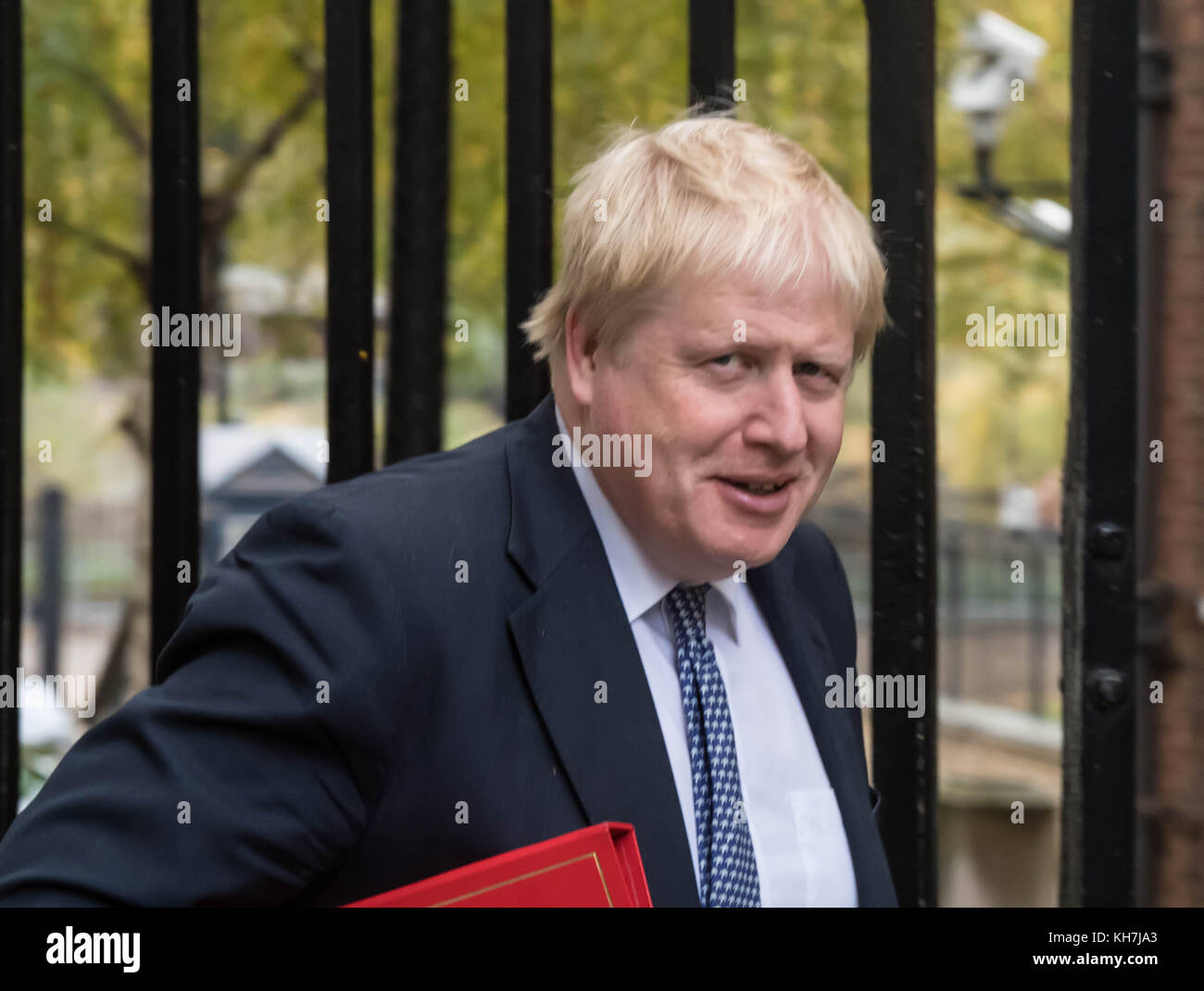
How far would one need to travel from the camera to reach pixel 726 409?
171 cm

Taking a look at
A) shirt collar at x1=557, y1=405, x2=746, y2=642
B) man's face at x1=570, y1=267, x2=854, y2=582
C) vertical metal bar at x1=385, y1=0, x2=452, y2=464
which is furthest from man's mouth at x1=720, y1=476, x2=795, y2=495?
vertical metal bar at x1=385, y1=0, x2=452, y2=464

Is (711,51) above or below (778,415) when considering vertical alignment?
above

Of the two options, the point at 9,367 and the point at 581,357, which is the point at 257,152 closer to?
the point at 9,367

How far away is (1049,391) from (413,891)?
12.0 meters

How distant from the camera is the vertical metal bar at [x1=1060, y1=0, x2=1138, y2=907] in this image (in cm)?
198

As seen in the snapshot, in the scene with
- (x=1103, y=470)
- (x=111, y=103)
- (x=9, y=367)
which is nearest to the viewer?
(x=1103, y=470)

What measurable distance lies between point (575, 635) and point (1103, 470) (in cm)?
81

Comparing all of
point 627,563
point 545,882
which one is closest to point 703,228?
point 627,563

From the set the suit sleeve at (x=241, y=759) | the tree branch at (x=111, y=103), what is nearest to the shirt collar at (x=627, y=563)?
the suit sleeve at (x=241, y=759)

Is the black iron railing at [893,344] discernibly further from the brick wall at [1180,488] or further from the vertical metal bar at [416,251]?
the brick wall at [1180,488]

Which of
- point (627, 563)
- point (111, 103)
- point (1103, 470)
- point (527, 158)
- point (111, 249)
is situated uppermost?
point (111, 103)

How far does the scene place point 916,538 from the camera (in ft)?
6.77

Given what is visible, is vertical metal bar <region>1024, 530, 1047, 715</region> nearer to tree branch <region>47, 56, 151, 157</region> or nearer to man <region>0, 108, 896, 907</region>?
tree branch <region>47, 56, 151, 157</region>
